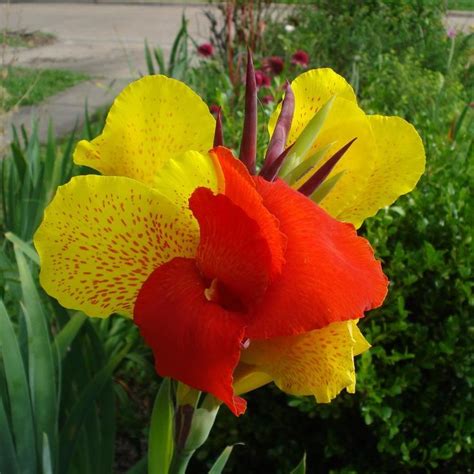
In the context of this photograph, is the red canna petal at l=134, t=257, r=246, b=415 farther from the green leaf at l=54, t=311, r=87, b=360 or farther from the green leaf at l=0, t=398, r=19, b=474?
the green leaf at l=54, t=311, r=87, b=360

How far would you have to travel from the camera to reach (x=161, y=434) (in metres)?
0.82

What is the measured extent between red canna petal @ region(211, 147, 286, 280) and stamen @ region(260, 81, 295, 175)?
0.22 feet

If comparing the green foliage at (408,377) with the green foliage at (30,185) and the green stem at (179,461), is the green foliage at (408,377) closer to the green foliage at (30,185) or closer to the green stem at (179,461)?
the green foliage at (30,185)

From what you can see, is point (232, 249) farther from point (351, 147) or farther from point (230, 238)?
point (351, 147)

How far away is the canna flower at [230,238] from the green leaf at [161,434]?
10cm

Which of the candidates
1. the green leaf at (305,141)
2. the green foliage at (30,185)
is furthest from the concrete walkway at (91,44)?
the green leaf at (305,141)

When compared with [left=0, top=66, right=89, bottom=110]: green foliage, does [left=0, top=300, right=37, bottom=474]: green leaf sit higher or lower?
higher

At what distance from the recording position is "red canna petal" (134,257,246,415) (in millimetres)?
610

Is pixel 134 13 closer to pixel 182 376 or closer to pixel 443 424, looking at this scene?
pixel 443 424

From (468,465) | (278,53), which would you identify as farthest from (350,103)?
(278,53)

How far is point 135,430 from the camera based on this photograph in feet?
8.14

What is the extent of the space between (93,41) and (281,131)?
441 inches

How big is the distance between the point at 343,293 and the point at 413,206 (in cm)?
165

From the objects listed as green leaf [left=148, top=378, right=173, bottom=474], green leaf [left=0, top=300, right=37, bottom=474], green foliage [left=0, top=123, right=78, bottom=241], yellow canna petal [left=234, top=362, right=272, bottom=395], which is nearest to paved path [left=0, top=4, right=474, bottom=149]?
green foliage [left=0, top=123, right=78, bottom=241]
